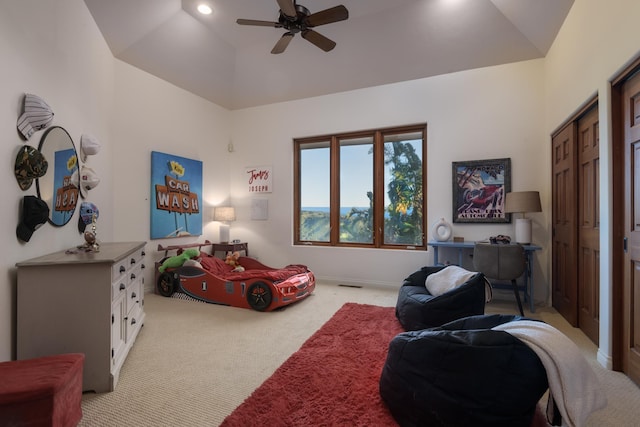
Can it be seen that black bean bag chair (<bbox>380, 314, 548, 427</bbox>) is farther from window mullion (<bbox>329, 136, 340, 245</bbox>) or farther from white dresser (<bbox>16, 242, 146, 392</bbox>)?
window mullion (<bbox>329, 136, 340, 245</bbox>)

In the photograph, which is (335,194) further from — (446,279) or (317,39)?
(446,279)

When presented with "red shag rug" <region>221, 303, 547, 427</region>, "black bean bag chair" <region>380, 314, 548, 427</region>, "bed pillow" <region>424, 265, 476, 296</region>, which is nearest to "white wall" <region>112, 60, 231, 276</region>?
"red shag rug" <region>221, 303, 547, 427</region>

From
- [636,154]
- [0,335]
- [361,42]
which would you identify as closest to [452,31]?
[361,42]

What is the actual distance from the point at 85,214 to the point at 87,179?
13.8 inches

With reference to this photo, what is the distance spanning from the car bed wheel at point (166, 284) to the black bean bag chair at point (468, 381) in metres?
3.39

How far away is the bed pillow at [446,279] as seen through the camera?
2799 mm

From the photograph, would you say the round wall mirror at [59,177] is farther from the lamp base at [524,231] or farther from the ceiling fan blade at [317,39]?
the lamp base at [524,231]

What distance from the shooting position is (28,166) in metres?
2.07

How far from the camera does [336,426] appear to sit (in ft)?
5.34

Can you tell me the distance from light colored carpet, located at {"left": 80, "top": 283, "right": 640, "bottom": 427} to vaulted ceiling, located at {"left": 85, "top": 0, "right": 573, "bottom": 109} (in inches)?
128

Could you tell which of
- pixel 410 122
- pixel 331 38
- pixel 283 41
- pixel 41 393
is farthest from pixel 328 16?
pixel 41 393

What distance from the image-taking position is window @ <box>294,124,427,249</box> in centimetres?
476

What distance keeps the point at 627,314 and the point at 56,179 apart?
445 cm

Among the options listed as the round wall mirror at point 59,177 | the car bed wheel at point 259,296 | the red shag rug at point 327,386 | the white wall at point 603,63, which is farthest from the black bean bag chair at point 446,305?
the round wall mirror at point 59,177
